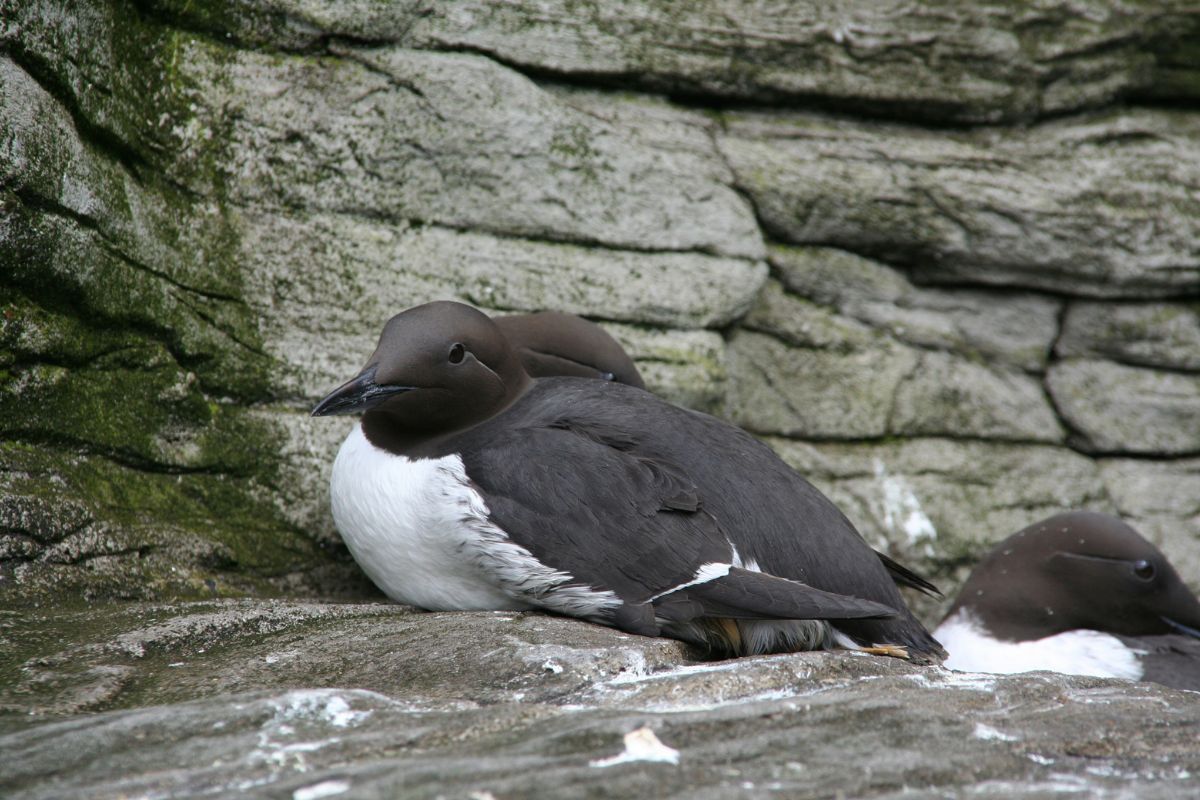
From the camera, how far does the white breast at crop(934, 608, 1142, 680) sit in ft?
14.2

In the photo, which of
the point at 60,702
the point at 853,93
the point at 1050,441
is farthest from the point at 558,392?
the point at 1050,441

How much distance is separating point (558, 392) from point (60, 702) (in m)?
1.66

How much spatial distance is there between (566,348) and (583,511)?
119 cm

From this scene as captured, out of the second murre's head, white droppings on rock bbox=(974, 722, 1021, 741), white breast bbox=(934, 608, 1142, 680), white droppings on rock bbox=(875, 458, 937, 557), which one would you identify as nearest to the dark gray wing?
the second murre's head

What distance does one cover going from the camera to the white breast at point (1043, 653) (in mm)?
4328

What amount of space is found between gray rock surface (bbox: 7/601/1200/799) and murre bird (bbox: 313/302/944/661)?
0.63 feet

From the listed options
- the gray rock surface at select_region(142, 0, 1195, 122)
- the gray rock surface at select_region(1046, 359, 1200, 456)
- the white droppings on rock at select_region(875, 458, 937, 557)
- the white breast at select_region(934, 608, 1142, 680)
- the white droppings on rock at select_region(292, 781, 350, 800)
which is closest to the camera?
the white droppings on rock at select_region(292, 781, 350, 800)

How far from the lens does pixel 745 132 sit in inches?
196

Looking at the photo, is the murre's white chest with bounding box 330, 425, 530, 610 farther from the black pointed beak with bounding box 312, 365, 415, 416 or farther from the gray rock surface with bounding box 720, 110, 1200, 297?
the gray rock surface with bounding box 720, 110, 1200, 297

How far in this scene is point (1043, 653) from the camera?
14.5ft

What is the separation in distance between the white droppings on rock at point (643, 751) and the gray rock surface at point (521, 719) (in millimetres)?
10

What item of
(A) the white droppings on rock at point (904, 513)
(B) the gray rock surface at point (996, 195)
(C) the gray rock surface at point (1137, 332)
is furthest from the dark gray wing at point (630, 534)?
(C) the gray rock surface at point (1137, 332)

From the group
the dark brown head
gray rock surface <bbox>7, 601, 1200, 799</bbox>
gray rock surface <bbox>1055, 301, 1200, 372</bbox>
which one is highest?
gray rock surface <bbox>1055, 301, 1200, 372</bbox>

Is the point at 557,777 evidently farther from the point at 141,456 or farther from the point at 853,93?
the point at 853,93
